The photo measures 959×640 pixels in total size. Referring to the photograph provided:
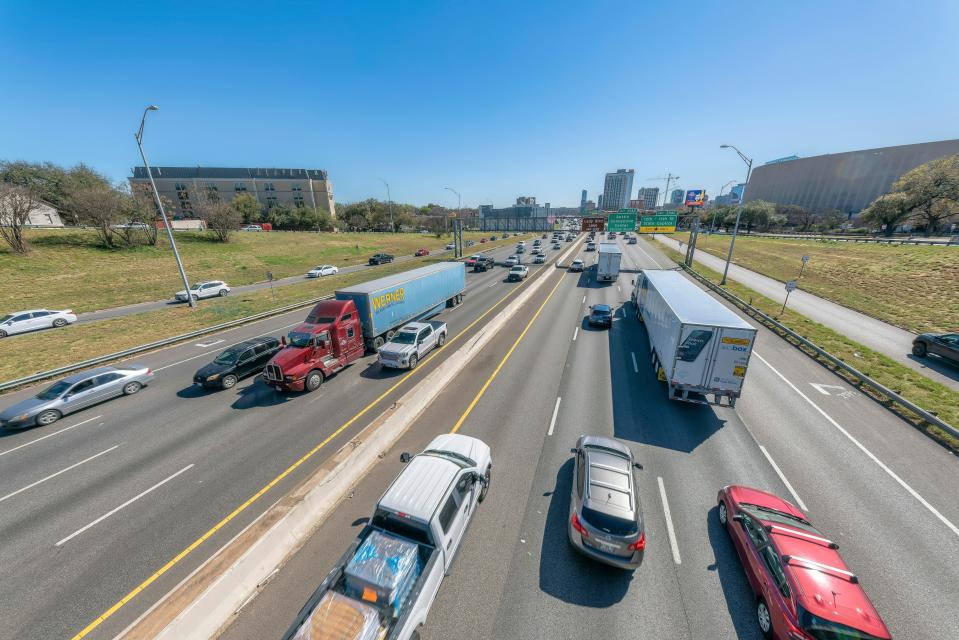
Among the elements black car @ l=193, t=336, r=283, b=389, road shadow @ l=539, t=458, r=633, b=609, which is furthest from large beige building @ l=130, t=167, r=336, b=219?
road shadow @ l=539, t=458, r=633, b=609

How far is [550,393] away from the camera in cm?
1487

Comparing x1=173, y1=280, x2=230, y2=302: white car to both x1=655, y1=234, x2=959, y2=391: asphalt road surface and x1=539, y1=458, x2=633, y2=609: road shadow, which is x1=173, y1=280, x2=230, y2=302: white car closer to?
x1=539, y1=458, x2=633, y2=609: road shadow

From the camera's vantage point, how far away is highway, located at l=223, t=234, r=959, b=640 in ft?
21.7

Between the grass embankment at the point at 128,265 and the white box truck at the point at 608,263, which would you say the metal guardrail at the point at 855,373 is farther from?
the grass embankment at the point at 128,265

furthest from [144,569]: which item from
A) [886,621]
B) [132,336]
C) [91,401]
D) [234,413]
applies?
[132,336]

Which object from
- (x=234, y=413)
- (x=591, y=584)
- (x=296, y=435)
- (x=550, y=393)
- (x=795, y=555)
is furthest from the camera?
(x=550, y=393)

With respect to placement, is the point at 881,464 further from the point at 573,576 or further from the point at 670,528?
the point at 573,576

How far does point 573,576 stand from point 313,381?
1333 cm

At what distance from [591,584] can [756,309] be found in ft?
93.0

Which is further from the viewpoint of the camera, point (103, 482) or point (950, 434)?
point (950, 434)

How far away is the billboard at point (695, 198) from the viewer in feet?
171

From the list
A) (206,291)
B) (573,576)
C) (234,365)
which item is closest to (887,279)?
(573,576)

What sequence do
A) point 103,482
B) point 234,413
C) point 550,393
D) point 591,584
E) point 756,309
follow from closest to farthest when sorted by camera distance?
point 591,584
point 103,482
point 234,413
point 550,393
point 756,309

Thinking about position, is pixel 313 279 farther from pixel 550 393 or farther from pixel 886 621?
pixel 886 621
